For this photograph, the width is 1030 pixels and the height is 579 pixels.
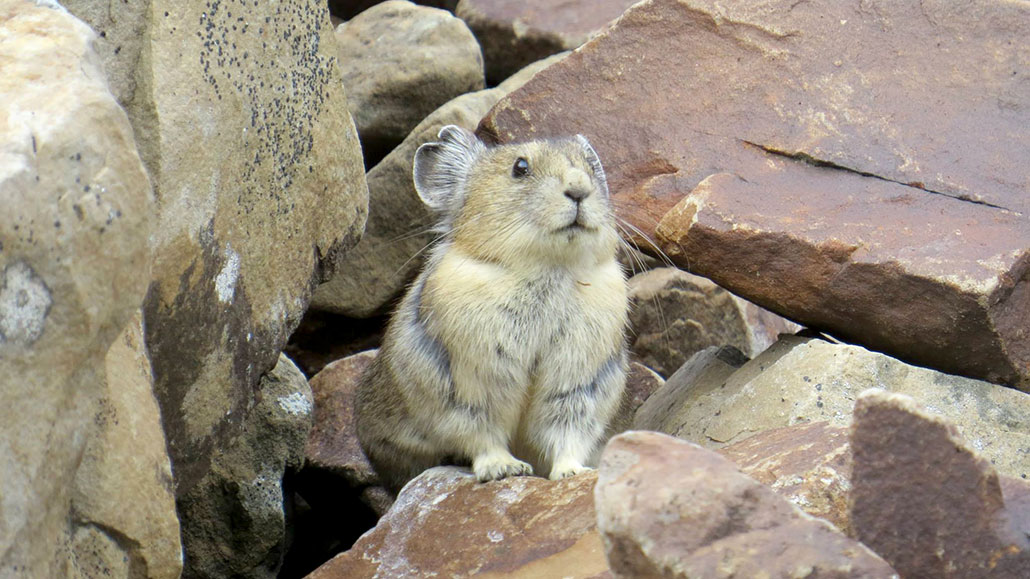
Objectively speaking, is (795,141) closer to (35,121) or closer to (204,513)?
(204,513)

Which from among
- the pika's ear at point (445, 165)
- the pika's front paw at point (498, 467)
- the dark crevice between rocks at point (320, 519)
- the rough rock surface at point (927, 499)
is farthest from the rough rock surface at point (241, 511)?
the rough rock surface at point (927, 499)

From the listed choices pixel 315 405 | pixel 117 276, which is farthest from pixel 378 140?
pixel 117 276

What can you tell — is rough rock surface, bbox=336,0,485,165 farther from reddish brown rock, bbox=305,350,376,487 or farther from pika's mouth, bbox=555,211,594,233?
pika's mouth, bbox=555,211,594,233

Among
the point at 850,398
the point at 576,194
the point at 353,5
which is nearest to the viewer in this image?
the point at 850,398

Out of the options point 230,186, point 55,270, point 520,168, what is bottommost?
point 520,168

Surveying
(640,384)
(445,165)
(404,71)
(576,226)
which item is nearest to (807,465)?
(576,226)

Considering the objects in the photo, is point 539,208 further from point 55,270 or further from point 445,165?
point 55,270
